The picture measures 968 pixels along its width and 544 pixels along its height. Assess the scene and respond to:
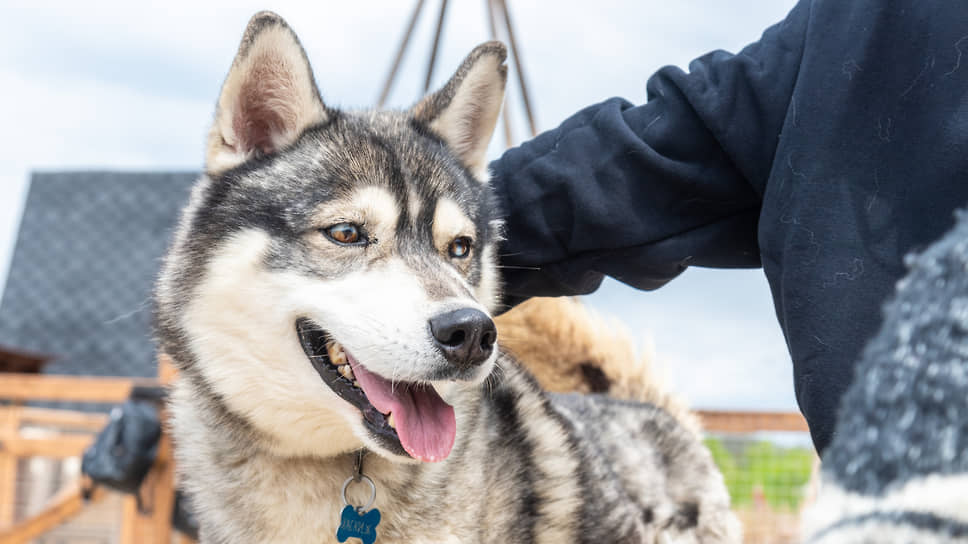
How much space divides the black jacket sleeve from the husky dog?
15 cm

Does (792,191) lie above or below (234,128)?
below

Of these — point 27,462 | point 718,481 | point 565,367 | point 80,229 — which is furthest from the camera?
point 80,229

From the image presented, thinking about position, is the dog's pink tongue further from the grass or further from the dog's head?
the grass

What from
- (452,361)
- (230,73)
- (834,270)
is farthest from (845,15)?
(230,73)

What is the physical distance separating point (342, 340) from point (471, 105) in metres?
0.80

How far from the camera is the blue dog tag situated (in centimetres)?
165

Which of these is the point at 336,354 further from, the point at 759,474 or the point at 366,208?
the point at 759,474

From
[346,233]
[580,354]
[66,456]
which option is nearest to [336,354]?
[346,233]

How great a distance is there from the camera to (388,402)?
161cm

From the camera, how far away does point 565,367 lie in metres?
2.91

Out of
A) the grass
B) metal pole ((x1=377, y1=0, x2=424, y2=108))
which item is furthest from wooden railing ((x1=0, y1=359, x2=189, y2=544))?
the grass

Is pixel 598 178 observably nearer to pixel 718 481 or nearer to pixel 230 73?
pixel 230 73

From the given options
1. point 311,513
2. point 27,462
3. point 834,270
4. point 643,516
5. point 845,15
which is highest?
point 845,15

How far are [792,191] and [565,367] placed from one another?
1.40m
